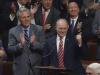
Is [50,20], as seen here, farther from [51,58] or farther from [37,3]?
[51,58]

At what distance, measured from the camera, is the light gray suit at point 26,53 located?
7.98 meters

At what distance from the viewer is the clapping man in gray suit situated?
26.0ft

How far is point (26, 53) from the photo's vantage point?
7988mm

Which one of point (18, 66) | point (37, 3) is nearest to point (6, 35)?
point (37, 3)

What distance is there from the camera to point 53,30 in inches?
343

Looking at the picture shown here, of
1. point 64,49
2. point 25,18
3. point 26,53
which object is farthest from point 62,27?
point 26,53

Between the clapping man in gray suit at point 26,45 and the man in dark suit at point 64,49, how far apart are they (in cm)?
21

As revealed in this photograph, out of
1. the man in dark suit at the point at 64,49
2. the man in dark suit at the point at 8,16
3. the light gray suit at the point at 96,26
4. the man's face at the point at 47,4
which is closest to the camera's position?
the man in dark suit at the point at 64,49

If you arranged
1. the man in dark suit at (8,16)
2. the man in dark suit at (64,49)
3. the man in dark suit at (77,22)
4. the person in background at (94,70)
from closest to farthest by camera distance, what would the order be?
the person in background at (94,70) → the man in dark suit at (64,49) → the man in dark suit at (77,22) → the man in dark suit at (8,16)

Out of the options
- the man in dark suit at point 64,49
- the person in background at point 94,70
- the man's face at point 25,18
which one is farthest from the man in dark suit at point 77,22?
the person in background at point 94,70

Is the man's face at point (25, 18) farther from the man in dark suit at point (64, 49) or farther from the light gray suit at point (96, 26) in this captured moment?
the light gray suit at point (96, 26)

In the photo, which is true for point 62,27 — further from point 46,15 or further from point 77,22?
point 46,15

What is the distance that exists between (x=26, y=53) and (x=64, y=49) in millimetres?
646

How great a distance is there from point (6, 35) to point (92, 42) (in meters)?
1.73
